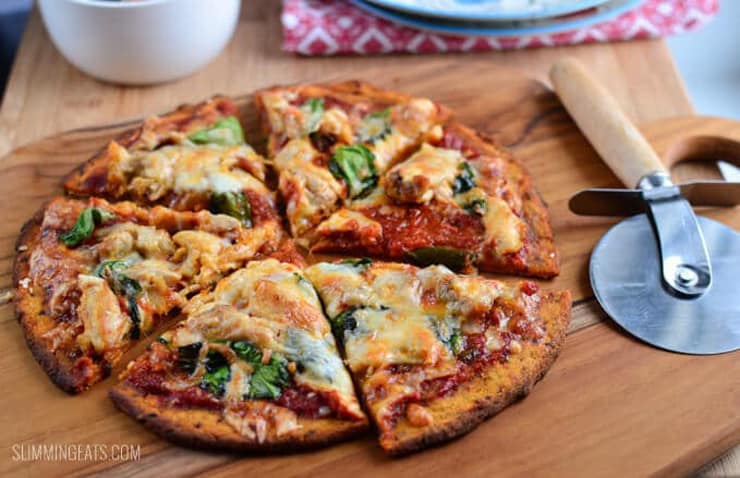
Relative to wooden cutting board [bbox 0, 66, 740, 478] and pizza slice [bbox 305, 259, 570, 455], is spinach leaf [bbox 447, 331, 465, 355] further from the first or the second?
wooden cutting board [bbox 0, 66, 740, 478]

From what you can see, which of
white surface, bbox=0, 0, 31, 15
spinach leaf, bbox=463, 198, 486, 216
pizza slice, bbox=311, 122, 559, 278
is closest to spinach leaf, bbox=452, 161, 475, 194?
pizza slice, bbox=311, 122, 559, 278

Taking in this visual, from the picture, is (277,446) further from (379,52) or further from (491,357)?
(379,52)

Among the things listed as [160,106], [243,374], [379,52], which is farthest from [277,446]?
[379,52]

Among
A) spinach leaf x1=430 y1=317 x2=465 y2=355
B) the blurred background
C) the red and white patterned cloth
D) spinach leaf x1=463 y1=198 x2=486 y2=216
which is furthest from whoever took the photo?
the blurred background

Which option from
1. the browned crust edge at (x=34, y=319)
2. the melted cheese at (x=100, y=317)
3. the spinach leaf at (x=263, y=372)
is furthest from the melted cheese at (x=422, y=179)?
the browned crust edge at (x=34, y=319)

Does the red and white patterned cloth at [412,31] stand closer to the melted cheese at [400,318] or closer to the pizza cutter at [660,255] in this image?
the pizza cutter at [660,255]

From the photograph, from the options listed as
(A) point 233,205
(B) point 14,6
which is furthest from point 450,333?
(B) point 14,6
